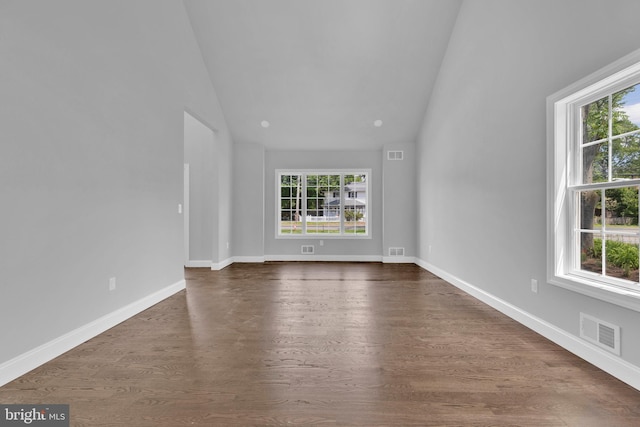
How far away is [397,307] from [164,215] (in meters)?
3.10

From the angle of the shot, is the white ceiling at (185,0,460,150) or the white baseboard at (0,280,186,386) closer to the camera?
the white baseboard at (0,280,186,386)

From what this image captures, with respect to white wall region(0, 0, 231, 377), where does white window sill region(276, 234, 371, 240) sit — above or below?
below

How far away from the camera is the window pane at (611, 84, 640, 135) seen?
2217 mm

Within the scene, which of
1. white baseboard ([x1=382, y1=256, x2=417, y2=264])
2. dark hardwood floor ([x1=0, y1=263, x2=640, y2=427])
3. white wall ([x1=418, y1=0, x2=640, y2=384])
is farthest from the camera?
white baseboard ([x1=382, y1=256, x2=417, y2=264])

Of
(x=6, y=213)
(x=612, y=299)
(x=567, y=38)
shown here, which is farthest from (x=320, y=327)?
(x=567, y=38)

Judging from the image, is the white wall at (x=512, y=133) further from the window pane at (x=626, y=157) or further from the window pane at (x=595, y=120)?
the window pane at (x=626, y=157)

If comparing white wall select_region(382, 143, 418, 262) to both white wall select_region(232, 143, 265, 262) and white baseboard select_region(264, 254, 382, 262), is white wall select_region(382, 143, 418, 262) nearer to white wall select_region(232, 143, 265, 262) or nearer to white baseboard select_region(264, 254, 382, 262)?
white baseboard select_region(264, 254, 382, 262)

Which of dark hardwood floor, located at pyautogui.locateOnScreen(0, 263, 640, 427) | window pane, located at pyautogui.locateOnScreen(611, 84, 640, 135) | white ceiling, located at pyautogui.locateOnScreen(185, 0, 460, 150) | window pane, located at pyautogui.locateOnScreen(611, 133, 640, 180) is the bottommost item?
dark hardwood floor, located at pyautogui.locateOnScreen(0, 263, 640, 427)

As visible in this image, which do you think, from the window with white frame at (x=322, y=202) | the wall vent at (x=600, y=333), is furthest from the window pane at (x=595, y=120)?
the window with white frame at (x=322, y=202)

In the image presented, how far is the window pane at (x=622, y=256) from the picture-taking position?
7.32 ft

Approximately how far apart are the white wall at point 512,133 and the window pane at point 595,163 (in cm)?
30

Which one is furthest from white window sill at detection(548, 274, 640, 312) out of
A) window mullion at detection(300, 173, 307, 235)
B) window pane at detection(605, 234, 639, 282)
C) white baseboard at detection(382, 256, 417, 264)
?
window mullion at detection(300, 173, 307, 235)

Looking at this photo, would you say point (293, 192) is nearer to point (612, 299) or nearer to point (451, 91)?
point (451, 91)

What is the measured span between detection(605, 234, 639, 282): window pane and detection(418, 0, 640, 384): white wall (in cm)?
26
